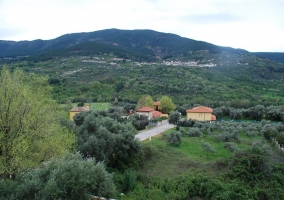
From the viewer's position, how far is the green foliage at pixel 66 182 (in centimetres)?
888

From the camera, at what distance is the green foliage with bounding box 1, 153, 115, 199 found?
29.1ft

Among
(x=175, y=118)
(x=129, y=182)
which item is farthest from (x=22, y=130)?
(x=175, y=118)

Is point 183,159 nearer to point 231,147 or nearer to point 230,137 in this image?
point 231,147

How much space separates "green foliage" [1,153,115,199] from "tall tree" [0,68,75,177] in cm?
154

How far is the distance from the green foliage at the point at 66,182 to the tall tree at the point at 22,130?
5.06ft

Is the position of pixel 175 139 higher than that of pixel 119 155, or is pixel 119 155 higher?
pixel 119 155

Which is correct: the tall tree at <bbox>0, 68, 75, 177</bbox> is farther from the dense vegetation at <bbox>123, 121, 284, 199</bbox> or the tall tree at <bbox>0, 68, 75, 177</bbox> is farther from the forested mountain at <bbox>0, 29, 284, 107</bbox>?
the forested mountain at <bbox>0, 29, 284, 107</bbox>

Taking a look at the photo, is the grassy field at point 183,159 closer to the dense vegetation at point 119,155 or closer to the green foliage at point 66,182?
the dense vegetation at point 119,155

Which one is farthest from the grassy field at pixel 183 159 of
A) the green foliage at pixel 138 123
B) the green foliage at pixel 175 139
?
the green foliage at pixel 138 123

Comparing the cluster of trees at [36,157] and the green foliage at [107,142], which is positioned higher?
the cluster of trees at [36,157]

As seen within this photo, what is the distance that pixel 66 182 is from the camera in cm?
932

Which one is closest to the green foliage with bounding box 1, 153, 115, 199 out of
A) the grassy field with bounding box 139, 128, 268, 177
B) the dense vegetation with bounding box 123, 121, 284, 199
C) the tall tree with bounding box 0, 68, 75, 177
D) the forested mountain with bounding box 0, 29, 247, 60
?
the tall tree with bounding box 0, 68, 75, 177

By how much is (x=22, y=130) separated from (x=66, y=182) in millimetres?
4079

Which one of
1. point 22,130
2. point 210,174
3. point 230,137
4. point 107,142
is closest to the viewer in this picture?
point 22,130
